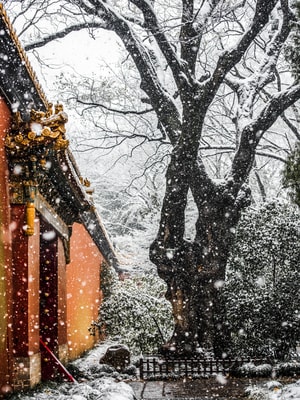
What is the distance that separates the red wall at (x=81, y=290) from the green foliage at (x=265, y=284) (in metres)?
3.61

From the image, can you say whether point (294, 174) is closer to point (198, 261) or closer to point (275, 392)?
point (275, 392)

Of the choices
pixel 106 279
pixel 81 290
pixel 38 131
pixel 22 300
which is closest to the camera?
pixel 38 131

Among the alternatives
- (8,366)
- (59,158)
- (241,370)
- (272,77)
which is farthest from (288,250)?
(8,366)

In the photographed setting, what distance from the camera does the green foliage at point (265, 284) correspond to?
37.7 feet

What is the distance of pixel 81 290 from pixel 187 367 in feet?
17.9

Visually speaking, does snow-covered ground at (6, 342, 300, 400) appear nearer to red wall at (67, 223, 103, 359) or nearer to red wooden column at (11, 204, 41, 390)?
red wooden column at (11, 204, 41, 390)

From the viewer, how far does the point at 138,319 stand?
1413 centimetres

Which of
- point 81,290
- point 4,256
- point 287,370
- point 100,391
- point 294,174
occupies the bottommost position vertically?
point 287,370

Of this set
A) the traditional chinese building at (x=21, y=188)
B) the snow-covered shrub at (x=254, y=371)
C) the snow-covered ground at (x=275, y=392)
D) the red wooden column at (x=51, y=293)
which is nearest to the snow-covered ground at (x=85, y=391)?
the traditional chinese building at (x=21, y=188)

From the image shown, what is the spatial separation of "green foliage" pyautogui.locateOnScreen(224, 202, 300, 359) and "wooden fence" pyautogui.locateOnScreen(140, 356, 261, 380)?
108 cm

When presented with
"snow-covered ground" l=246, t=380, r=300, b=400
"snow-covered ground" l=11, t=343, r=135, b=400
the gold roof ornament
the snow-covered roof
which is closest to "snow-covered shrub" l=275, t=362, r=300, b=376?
"snow-covered ground" l=246, t=380, r=300, b=400

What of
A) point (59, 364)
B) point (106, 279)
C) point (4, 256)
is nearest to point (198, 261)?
point (59, 364)

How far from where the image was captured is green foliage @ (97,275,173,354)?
13.9 m

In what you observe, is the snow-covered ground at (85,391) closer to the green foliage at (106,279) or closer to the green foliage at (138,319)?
the green foliage at (138,319)
